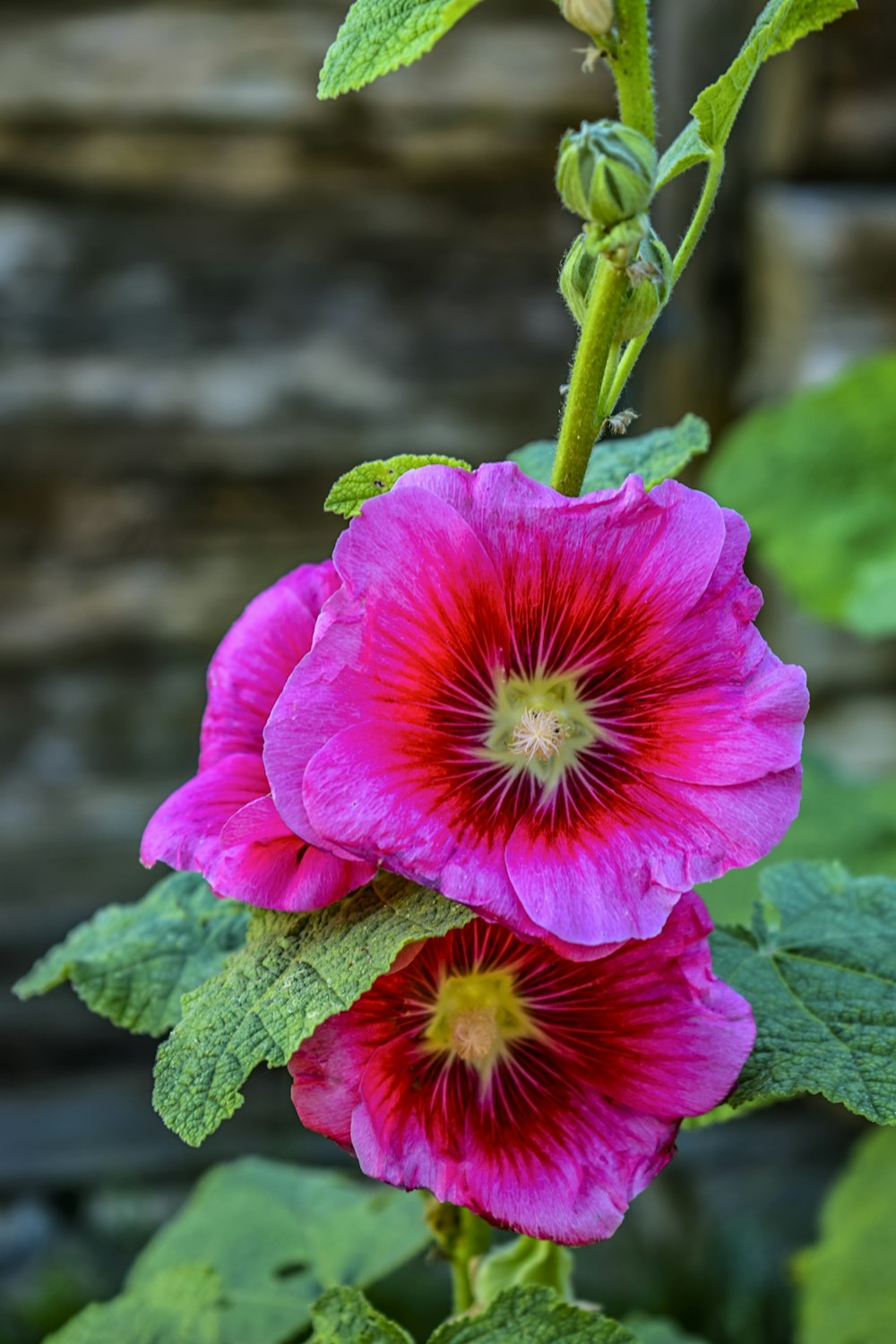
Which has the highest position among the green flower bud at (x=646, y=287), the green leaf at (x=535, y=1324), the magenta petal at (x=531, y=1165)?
the green flower bud at (x=646, y=287)

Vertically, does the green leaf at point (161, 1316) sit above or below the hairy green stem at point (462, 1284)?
below

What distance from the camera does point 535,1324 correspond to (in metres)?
0.46

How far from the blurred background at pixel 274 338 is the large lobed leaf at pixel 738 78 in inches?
38.3

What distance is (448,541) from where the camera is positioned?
383mm

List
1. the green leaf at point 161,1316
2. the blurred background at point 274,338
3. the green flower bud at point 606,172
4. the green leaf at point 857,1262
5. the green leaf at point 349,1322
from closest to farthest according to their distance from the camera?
the green flower bud at point 606,172, the green leaf at point 349,1322, the green leaf at point 161,1316, the green leaf at point 857,1262, the blurred background at point 274,338

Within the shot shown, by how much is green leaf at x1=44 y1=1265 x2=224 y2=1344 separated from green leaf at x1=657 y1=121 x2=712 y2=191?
1.66 feet

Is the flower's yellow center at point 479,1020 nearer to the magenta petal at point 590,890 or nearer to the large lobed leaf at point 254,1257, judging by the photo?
the magenta petal at point 590,890

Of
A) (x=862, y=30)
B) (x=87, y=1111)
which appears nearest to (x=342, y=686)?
(x=862, y=30)

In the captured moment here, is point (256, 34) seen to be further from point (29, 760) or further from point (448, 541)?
point (448, 541)

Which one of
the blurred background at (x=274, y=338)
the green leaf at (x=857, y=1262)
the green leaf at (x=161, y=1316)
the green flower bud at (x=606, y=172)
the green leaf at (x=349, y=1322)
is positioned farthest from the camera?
the blurred background at (x=274, y=338)

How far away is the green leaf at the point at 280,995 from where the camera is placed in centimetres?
38

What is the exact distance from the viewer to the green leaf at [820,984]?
42 centimetres

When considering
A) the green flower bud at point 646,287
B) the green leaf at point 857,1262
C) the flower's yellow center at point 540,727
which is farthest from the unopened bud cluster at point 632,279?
the green leaf at point 857,1262

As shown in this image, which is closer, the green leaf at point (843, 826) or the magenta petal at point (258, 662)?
the magenta petal at point (258, 662)
